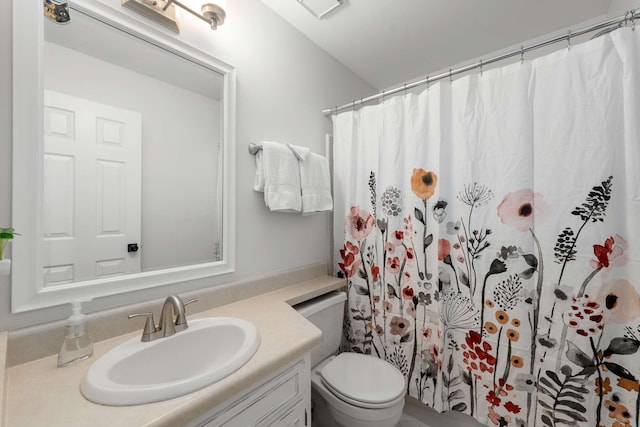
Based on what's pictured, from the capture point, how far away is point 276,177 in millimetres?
1309

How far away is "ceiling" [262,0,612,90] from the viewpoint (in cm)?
136

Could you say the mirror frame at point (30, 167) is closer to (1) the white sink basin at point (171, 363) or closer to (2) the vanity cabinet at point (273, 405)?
(1) the white sink basin at point (171, 363)

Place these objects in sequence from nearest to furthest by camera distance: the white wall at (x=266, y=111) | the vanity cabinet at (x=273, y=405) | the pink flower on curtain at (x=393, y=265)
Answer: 1. the vanity cabinet at (x=273, y=405)
2. the white wall at (x=266, y=111)
3. the pink flower on curtain at (x=393, y=265)

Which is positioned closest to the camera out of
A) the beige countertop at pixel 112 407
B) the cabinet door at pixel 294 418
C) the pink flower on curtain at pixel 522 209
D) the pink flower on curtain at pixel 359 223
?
the beige countertop at pixel 112 407

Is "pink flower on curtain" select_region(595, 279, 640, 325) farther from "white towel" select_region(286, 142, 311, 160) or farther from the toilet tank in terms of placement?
"white towel" select_region(286, 142, 311, 160)

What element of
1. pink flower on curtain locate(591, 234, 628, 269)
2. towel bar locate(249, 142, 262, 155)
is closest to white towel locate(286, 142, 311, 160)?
towel bar locate(249, 142, 262, 155)

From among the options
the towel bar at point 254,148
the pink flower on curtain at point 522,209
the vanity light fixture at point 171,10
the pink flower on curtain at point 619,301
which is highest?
the vanity light fixture at point 171,10

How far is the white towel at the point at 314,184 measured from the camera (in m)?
1.41

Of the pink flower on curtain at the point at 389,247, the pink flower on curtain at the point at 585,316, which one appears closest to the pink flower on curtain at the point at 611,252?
the pink flower on curtain at the point at 585,316

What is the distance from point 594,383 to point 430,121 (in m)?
1.29

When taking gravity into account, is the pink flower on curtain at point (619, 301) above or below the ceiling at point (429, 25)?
below

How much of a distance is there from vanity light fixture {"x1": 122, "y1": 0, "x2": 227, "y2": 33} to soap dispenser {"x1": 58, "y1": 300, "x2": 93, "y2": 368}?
1073 mm

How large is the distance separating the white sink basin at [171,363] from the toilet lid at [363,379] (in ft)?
1.96

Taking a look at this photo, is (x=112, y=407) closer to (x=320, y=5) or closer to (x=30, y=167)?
(x=30, y=167)
